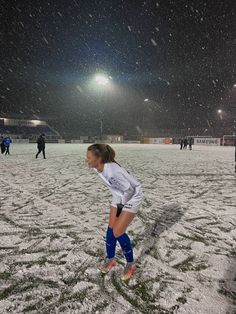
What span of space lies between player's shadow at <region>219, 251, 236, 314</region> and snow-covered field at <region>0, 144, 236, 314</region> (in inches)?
0.4

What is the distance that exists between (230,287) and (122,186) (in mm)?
1657

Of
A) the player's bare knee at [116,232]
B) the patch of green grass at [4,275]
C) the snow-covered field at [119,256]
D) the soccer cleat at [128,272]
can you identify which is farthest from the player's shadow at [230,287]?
the patch of green grass at [4,275]

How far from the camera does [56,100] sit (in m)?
62.0

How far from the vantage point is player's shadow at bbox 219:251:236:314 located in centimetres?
242

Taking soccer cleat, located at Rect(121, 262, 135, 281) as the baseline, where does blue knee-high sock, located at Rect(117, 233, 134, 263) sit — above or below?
above

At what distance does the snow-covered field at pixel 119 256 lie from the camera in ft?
8.13

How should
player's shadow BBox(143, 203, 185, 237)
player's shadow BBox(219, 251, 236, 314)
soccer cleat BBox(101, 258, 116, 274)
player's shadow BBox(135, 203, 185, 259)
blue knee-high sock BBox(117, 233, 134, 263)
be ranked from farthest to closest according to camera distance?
1. player's shadow BBox(143, 203, 185, 237)
2. player's shadow BBox(135, 203, 185, 259)
3. soccer cleat BBox(101, 258, 116, 274)
4. blue knee-high sock BBox(117, 233, 134, 263)
5. player's shadow BBox(219, 251, 236, 314)

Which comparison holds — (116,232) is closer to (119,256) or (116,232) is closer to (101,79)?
(119,256)

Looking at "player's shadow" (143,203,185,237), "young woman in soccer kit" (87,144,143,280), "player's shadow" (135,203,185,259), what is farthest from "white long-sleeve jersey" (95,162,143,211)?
"player's shadow" (143,203,185,237)

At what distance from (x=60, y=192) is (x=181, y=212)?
3450 millimetres

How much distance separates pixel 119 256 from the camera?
3.43 meters

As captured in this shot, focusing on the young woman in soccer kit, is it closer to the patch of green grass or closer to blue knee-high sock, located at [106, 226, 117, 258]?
blue knee-high sock, located at [106, 226, 117, 258]

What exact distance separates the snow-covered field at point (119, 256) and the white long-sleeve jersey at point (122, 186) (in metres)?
0.95

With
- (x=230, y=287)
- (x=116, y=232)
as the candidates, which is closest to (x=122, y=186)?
(x=116, y=232)
